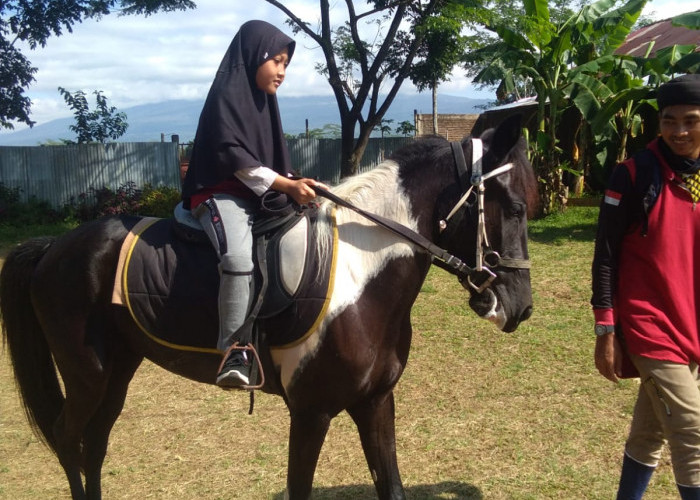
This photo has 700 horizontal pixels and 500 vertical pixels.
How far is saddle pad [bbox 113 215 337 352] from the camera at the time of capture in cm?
274

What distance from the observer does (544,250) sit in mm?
9500

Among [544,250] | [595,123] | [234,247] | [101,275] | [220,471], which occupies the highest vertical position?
[595,123]

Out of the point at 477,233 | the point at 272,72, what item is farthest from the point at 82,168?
the point at 477,233

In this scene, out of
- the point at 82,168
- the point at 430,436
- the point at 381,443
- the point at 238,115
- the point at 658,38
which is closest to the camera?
the point at 238,115

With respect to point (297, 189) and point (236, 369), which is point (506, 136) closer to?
point (297, 189)

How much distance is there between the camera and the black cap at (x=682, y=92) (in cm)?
232

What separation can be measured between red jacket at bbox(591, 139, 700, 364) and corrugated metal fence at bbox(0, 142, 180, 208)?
53.3 feet

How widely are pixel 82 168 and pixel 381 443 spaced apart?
1600cm

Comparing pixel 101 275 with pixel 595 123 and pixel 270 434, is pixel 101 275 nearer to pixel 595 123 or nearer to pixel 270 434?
pixel 270 434

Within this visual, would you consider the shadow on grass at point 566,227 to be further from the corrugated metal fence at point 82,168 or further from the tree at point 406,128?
the corrugated metal fence at point 82,168

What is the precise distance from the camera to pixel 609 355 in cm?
250

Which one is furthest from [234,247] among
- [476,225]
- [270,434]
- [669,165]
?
[270,434]

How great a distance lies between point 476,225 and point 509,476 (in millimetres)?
1803

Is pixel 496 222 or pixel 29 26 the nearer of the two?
pixel 496 222
